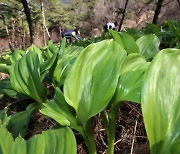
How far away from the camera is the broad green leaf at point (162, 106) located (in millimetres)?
446

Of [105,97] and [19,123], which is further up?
[105,97]

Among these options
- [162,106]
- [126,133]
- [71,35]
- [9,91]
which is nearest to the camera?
[162,106]

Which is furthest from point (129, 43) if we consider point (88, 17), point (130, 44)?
point (88, 17)

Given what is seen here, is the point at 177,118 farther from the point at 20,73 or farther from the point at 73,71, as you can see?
the point at 20,73

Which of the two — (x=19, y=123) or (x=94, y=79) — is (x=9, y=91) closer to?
(x=19, y=123)

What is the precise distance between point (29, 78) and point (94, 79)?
35cm

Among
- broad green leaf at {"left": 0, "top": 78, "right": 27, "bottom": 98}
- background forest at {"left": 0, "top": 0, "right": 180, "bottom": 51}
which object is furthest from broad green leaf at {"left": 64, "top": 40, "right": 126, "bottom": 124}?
background forest at {"left": 0, "top": 0, "right": 180, "bottom": 51}

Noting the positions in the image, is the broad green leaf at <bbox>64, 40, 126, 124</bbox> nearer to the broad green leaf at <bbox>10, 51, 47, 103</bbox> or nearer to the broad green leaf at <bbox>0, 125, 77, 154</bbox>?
the broad green leaf at <bbox>0, 125, 77, 154</bbox>

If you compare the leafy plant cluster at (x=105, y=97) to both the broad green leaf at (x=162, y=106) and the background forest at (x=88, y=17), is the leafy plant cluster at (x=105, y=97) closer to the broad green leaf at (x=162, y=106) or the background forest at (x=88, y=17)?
the broad green leaf at (x=162, y=106)

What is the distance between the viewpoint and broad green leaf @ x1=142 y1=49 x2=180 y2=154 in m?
0.45

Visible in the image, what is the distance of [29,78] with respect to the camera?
0.89 meters

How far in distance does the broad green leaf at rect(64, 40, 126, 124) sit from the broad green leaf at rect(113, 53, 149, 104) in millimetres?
26

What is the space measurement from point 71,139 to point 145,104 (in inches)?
5.4

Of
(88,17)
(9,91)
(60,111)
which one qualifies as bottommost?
(88,17)
